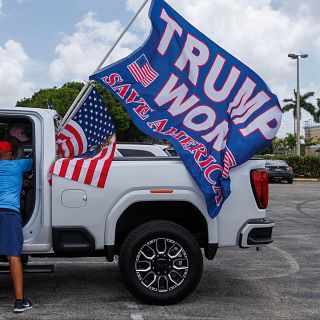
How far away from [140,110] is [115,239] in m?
1.34

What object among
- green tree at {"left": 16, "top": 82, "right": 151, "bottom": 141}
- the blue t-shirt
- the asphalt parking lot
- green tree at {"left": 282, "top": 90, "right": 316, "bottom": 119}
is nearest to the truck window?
the blue t-shirt

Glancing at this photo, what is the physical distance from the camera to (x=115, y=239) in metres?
5.63

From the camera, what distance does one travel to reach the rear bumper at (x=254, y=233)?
523 centimetres

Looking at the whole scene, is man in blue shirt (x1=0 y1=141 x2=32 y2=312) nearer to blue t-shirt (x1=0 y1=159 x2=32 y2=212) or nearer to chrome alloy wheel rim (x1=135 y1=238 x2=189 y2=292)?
blue t-shirt (x1=0 y1=159 x2=32 y2=212)

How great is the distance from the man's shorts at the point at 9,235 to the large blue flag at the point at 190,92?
4.98 feet

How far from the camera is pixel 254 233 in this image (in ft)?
17.3

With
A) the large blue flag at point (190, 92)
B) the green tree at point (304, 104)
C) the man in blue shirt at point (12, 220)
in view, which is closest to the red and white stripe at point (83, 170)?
the man in blue shirt at point (12, 220)

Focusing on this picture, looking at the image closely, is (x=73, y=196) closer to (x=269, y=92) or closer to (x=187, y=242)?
(x=187, y=242)

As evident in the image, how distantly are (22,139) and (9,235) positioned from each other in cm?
120

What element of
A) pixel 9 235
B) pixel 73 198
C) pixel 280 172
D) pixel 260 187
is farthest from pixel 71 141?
pixel 280 172

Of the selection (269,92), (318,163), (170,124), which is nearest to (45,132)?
(170,124)

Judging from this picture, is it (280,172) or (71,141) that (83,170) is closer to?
(71,141)

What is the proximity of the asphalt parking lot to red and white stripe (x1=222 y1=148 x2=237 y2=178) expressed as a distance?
4.13 ft

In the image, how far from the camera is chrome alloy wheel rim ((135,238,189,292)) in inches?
201
